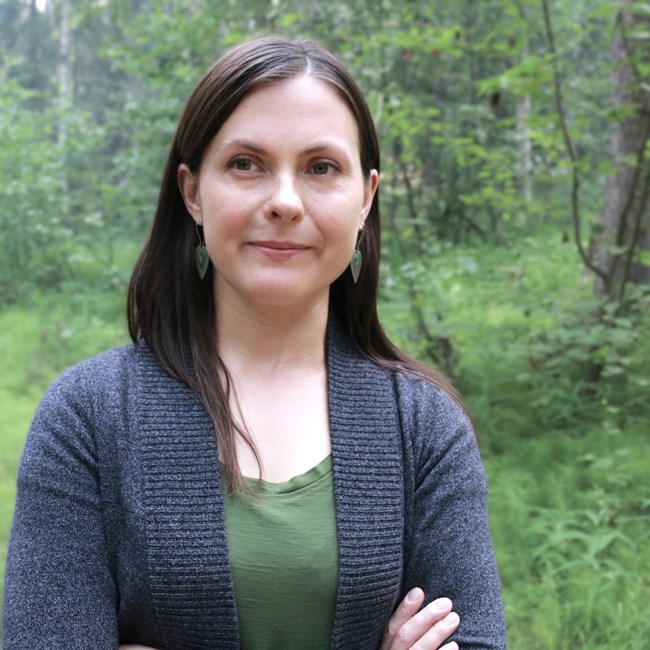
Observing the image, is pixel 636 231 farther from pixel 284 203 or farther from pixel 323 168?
pixel 284 203

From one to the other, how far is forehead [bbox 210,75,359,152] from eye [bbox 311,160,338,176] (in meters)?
0.05

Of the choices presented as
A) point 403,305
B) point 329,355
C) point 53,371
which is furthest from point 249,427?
point 53,371

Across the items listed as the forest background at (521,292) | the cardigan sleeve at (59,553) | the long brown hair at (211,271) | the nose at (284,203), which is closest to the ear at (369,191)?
the long brown hair at (211,271)

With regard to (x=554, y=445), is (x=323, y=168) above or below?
above

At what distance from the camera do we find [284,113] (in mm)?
1396

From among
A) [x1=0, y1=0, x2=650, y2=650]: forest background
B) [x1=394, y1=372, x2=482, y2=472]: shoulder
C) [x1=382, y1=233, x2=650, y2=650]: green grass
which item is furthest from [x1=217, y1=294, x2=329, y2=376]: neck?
[x1=382, y1=233, x2=650, y2=650]: green grass

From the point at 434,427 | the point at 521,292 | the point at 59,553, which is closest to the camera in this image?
the point at 59,553

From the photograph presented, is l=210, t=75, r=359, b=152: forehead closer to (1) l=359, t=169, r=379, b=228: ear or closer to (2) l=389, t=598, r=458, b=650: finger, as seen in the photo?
(1) l=359, t=169, r=379, b=228: ear

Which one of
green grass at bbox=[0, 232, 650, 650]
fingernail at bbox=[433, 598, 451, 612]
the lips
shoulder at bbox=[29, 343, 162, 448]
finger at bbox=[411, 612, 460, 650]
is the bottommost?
green grass at bbox=[0, 232, 650, 650]

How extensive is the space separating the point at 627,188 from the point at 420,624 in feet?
12.2

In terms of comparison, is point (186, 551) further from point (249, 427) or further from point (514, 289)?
point (514, 289)

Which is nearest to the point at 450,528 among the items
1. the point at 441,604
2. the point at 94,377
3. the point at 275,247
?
the point at 441,604

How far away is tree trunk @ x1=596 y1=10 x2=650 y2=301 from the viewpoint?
4.25 m

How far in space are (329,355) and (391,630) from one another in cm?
55
